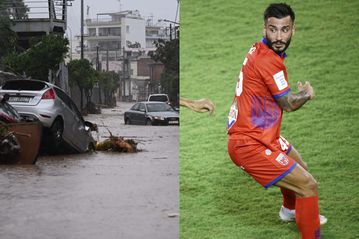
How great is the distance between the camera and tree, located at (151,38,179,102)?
5.99 metres

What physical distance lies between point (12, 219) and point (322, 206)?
6.04 feet

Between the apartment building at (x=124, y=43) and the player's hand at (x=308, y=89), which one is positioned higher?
the apartment building at (x=124, y=43)

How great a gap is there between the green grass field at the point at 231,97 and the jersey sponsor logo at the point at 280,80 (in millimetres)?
837

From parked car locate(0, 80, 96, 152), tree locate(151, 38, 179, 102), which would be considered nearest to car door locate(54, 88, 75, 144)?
parked car locate(0, 80, 96, 152)

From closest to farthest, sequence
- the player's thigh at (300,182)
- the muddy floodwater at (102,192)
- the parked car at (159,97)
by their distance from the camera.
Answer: the player's thigh at (300,182) → the muddy floodwater at (102,192) → the parked car at (159,97)

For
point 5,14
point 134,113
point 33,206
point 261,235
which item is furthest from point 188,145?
point 5,14

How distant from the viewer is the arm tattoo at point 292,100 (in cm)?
406

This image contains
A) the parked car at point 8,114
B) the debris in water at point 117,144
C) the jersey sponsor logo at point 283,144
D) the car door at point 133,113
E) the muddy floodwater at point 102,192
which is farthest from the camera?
the debris in water at point 117,144

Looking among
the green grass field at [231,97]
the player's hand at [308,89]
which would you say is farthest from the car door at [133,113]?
the player's hand at [308,89]

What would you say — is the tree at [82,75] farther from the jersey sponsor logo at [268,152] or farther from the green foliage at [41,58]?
the jersey sponsor logo at [268,152]

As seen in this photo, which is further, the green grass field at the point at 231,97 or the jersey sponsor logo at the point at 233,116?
the green grass field at the point at 231,97

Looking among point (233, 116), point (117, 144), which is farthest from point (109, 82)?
point (233, 116)

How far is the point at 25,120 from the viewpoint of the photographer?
21.6 feet

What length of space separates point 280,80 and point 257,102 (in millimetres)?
166
